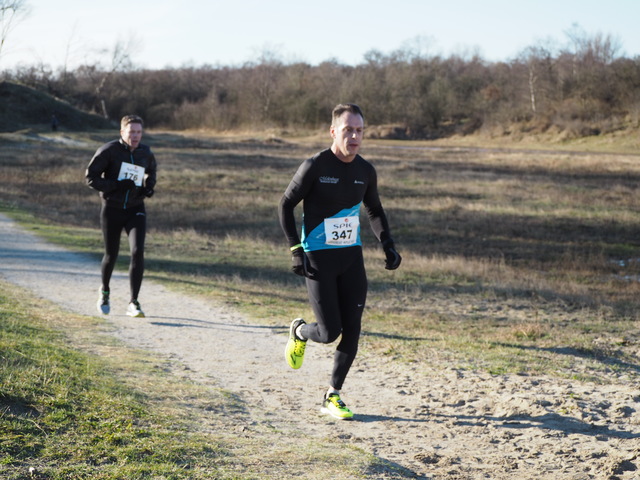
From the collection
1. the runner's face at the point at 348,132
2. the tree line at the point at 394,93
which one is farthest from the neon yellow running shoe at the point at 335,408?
the tree line at the point at 394,93

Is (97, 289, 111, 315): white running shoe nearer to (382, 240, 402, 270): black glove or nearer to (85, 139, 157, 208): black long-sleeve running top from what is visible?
(85, 139, 157, 208): black long-sleeve running top

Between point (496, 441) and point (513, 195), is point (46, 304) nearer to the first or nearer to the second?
point (496, 441)

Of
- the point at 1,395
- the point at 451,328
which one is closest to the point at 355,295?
the point at 1,395

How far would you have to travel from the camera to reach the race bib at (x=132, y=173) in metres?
7.98

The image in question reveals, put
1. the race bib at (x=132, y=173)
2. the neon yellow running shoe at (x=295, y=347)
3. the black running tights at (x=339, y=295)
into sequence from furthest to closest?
the race bib at (x=132, y=173), the neon yellow running shoe at (x=295, y=347), the black running tights at (x=339, y=295)

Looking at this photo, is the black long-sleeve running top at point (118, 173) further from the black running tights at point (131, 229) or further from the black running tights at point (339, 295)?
the black running tights at point (339, 295)

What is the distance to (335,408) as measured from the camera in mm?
5199

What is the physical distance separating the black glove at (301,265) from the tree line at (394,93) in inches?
2164

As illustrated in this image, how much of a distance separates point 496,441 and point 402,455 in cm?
73

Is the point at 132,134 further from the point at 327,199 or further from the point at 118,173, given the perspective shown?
the point at 327,199

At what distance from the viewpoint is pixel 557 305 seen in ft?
34.6

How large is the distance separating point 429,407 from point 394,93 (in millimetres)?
72177

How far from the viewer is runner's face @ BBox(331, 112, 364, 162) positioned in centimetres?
501

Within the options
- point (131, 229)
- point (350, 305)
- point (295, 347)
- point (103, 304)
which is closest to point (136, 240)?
point (131, 229)
